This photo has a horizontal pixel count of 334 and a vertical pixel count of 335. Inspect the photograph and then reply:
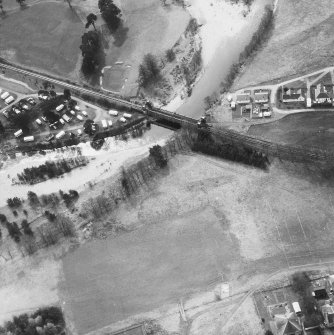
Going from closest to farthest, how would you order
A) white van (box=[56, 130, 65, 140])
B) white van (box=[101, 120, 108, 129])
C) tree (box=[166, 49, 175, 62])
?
white van (box=[56, 130, 65, 140])
white van (box=[101, 120, 108, 129])
tree (box=[166, 49, 175, 62])

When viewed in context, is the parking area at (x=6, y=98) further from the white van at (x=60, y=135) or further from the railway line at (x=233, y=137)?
the white van at (x=60, y=135)

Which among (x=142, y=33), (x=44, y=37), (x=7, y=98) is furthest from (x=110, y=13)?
(x=7, y=98)

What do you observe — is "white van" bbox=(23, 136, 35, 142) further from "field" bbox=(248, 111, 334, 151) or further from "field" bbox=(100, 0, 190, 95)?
"field" bbox=(248, 111, 334, 151)

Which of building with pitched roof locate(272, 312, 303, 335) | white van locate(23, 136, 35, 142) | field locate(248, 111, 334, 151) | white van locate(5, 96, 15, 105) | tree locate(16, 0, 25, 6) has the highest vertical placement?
tree locate(16, 0, 25, 6)

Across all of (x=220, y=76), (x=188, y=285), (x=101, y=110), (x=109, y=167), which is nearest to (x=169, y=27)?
(x=220, y=76)

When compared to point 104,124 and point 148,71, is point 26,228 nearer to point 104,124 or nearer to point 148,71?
point 104,124

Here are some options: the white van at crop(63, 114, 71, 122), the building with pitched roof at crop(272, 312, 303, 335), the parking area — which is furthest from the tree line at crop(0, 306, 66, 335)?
the parking area
